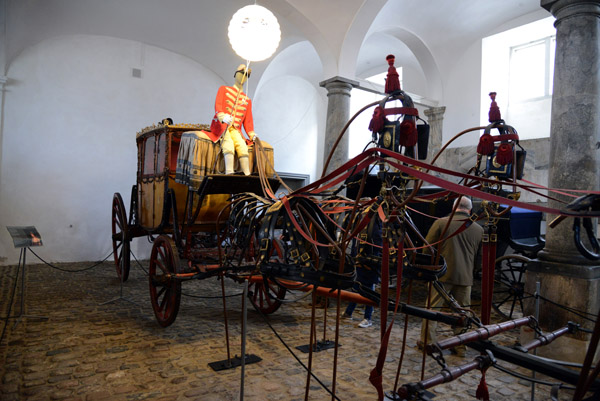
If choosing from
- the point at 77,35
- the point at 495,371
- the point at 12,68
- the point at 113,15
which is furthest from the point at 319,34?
the point at 495,371

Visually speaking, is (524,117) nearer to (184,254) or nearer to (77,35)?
(184,254)

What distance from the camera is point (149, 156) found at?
5719mm

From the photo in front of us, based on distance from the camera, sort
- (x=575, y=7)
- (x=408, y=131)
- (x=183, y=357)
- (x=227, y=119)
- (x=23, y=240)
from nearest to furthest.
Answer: (x=408, y=131) < (x=183, y=357) < (x=575, y=7) < (x=23, y=240) < (x=227, y=119)

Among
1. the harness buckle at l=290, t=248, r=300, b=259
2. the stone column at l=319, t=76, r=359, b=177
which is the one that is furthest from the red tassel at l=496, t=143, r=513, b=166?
the stone column at l=319, t=76, r=359, b=177

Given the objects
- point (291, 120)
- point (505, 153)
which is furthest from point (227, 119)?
point (291, 120)

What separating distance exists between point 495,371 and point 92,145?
8993mm

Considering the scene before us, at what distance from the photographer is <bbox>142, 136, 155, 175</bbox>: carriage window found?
5.64m

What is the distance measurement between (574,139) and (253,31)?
12.8 ft

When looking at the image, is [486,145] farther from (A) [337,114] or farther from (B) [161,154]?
(A) [337,114]

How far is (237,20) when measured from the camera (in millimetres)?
5086

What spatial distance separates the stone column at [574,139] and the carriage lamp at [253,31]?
3258 millimetres

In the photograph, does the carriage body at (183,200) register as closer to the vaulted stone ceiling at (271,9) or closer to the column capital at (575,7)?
the column capital at (575,7)

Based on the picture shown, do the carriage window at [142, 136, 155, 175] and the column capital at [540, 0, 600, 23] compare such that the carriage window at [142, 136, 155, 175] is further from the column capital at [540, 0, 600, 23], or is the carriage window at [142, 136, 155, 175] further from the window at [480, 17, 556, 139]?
the window at [480, 17, 556, 139]

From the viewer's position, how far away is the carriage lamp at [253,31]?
16.5 feet
